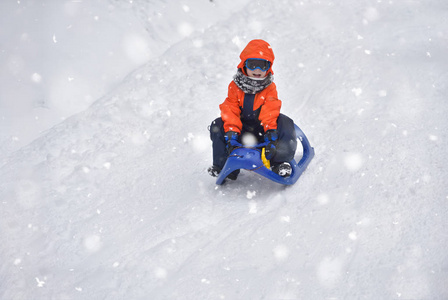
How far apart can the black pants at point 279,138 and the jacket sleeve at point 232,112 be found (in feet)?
0.25

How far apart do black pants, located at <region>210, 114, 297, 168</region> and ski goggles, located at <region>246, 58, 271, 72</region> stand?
0.46m

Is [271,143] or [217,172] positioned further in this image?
[217,172]

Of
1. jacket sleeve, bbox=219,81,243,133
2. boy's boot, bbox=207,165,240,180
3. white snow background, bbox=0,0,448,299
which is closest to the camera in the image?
white snow background, bbox=0,0,448,299

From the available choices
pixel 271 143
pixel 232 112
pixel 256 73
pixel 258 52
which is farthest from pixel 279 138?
pixel 258 52

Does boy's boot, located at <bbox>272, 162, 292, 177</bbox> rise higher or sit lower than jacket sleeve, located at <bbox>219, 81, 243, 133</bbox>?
lower

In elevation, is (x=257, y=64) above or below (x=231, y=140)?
above

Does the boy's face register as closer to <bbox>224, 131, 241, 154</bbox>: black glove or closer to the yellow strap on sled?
<bbox>224, 131, 241, 154</bbox>: black glove

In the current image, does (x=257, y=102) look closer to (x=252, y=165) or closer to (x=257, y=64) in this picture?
(x=257, y=64)

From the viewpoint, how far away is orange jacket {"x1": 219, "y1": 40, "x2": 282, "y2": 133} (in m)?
3.40

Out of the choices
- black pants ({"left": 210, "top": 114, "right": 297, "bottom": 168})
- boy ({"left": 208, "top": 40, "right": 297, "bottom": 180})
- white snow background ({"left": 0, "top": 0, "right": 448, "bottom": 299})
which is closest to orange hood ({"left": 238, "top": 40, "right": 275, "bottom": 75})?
boy ({"left": 208, "top": 40, "right": 297, "bottom": 180})

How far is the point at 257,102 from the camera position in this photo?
3562mm

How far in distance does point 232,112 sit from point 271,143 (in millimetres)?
463

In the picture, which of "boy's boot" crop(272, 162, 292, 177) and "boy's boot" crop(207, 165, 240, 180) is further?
"boy's boot" crop(207, 165, 240, 180)

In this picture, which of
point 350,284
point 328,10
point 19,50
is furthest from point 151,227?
point 328,10
